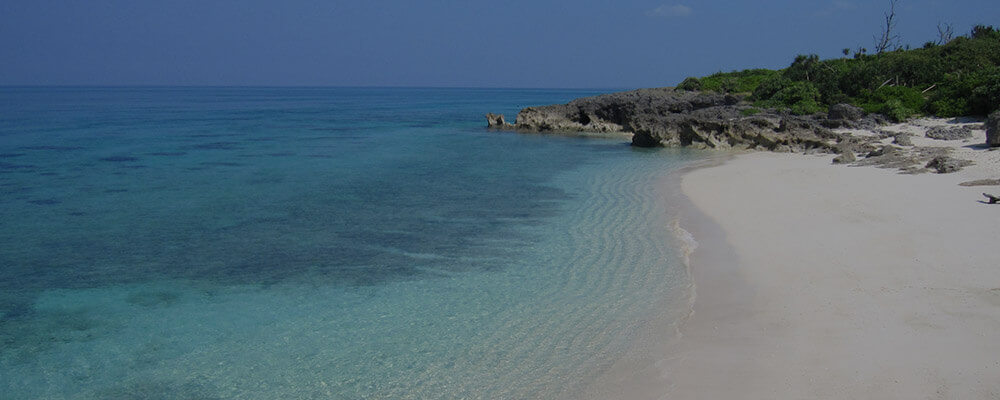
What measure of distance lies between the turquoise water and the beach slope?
0.79m

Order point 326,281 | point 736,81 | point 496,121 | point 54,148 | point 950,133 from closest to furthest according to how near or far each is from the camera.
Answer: point 326,281, point 950,133, point 54,148, point 496,121, point 736,81

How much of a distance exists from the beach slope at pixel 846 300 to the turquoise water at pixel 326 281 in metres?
0.79

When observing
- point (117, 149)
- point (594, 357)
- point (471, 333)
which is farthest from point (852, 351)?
point (117, 149)

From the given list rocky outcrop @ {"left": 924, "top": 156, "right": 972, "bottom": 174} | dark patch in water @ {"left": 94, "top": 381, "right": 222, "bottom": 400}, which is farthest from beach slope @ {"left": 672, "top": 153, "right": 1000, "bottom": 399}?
dark patch in water @ {"left": 94, "top": 381, "right": 222, "bottom": 400}

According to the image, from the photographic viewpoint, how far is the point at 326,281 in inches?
362

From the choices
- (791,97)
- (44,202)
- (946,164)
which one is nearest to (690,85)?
(791,97)

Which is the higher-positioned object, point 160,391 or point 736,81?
point 736,81

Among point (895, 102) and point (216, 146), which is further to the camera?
point (216, 146)

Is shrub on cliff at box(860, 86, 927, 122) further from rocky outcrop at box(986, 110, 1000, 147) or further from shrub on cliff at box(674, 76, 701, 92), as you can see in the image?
shrub on cliff at box(674, 76, 701, 92)

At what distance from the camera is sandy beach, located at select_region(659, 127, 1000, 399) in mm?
5766

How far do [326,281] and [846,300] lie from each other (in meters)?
6.84

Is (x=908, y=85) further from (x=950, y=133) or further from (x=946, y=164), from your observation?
(x=946, y=164)

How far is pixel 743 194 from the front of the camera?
49.3 ft

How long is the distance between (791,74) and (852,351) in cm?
3984
